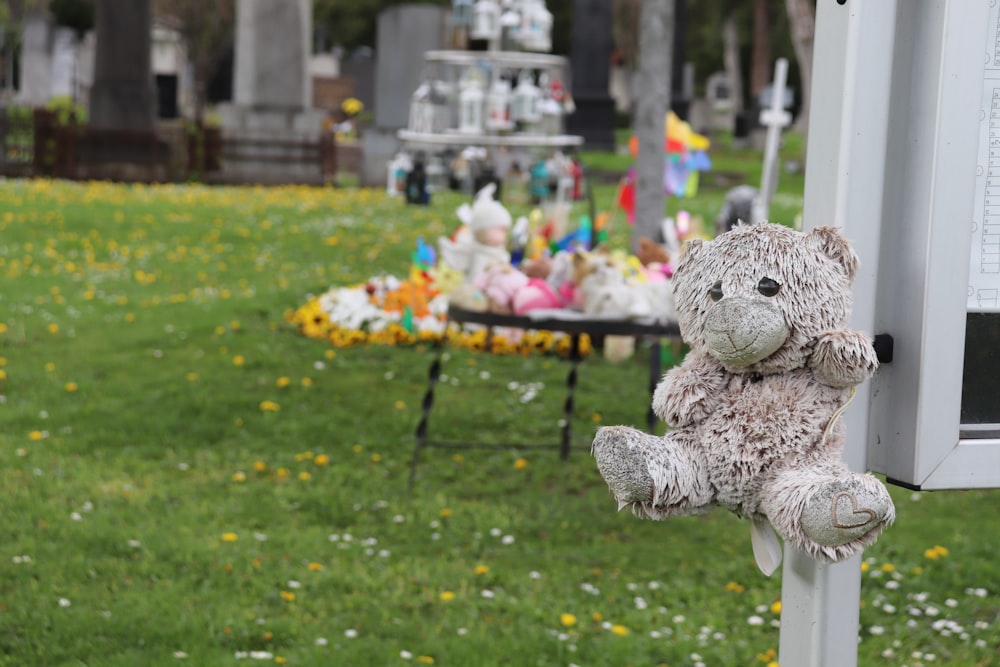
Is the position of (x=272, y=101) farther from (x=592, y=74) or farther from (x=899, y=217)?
(x=899, y=217)

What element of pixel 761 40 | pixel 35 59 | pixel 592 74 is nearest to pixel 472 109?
pixel 592 74

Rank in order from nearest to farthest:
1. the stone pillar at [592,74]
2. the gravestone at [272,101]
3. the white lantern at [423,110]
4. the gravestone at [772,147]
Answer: the gravestone at [772,147] → the white lantern at [423,110] → the gravestone at [272,101] → the stone pillar at [592,74]

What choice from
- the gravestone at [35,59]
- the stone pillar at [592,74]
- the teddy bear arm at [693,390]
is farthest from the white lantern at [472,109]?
the gravestone at [35,59]

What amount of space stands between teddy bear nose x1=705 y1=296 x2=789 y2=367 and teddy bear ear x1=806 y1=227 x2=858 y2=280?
0.12 m

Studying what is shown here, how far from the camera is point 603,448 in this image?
1895 mm

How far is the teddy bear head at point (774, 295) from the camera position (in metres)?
1.89

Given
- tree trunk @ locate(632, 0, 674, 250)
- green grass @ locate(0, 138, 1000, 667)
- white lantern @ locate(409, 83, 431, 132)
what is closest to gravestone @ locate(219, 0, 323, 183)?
white lantern @ locate(409, 83, 431, 132)

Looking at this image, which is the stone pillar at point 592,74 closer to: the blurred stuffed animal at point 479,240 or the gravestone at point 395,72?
the gravestone at point 395,72

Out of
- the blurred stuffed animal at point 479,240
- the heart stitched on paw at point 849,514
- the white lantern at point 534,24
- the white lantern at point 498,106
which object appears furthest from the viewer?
the white lantern at point 534,24

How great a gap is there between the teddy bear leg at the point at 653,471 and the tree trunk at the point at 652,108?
6.28 m

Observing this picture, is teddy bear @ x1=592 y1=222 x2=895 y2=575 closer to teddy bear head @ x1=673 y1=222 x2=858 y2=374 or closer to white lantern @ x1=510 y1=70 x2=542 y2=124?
teddy bear head @ x1=673 y1=222 x2=858 y2=374

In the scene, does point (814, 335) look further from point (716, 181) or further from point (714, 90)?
point (714, 90)

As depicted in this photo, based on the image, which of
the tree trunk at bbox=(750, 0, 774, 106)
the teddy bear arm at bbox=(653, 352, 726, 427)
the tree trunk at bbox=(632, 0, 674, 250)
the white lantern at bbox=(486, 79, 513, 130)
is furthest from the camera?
the tree trunk at bbox=(750, 0, 774, 106)

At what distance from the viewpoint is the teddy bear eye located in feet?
6.29
